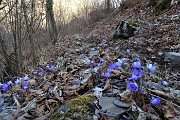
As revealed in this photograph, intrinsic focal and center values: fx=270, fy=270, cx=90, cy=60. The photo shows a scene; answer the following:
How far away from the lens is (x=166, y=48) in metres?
6.36

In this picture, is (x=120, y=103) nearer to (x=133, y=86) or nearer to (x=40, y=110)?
(x=133, y=86)

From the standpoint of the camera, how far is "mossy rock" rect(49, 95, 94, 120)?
211cm

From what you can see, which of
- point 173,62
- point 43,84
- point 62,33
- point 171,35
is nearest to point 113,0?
point 62,33

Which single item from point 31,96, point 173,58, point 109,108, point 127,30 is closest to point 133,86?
point 109,108

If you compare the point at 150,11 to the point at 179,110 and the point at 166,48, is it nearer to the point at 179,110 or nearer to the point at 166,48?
the point at 166,48

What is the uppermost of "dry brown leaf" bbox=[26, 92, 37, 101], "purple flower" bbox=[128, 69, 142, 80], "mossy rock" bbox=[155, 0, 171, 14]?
"mossy rock" bbox=[155, 0, 171, 14]

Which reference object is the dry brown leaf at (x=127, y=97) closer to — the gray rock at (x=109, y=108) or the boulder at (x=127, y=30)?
the gray rock at (x=109, y=108)

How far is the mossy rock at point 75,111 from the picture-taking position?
2111 millimetres

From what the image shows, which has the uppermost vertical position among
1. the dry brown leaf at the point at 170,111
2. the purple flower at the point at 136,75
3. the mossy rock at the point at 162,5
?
Result: the mossy rock at the point at 162,5

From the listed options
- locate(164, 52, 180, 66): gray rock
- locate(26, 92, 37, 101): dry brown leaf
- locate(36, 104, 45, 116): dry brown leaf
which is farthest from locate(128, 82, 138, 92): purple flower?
locate(164, 52, 180, 66): gray rock

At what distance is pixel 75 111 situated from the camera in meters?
2.16

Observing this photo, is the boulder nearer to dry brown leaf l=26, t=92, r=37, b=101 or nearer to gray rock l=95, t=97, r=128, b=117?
dry brown leaf l=26, t=92, r=37, b=101

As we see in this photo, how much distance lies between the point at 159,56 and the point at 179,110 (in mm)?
3850

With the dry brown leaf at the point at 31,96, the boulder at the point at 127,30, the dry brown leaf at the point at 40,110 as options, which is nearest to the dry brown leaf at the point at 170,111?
the dry brown leaf at the point at 40,110
